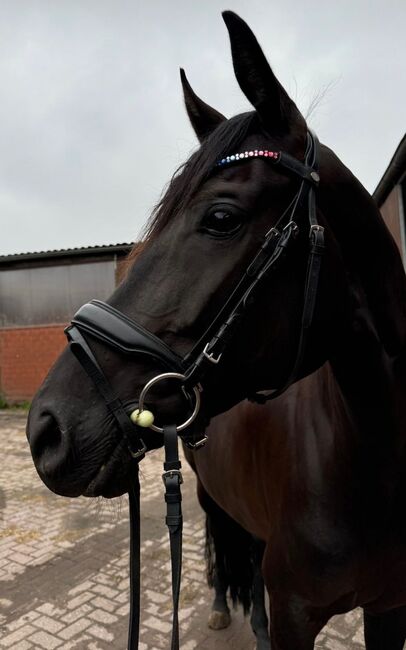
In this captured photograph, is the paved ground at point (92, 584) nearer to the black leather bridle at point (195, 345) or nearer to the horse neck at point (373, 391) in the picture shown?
the black leather bridle at point (195, 345)

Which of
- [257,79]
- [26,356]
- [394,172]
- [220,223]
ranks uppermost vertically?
[394,172]

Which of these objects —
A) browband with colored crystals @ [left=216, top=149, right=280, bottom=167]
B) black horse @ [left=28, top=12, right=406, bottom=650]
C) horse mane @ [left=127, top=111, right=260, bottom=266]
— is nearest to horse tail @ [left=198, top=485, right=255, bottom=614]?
black horse @ [left=28, top=12, right=406, bottom=650]

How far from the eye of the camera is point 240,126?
1260mm

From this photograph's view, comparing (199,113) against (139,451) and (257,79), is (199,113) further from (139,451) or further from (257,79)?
(139,451)

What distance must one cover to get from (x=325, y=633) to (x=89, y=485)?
2.46 meters

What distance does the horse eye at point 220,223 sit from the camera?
1.15 metres

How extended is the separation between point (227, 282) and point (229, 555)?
2.47 meters

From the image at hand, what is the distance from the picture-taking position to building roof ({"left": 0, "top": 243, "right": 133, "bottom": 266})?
40.8 feet

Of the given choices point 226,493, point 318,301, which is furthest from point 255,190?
point 226,493

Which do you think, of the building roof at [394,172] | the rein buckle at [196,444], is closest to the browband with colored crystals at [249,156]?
the rein buckle at [196,444]

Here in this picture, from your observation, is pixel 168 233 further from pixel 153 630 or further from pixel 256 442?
pixel 153 630

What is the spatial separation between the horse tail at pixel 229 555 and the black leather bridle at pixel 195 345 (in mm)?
1903

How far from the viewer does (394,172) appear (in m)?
5.64

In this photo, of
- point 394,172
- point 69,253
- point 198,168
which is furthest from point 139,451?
point 69,253
